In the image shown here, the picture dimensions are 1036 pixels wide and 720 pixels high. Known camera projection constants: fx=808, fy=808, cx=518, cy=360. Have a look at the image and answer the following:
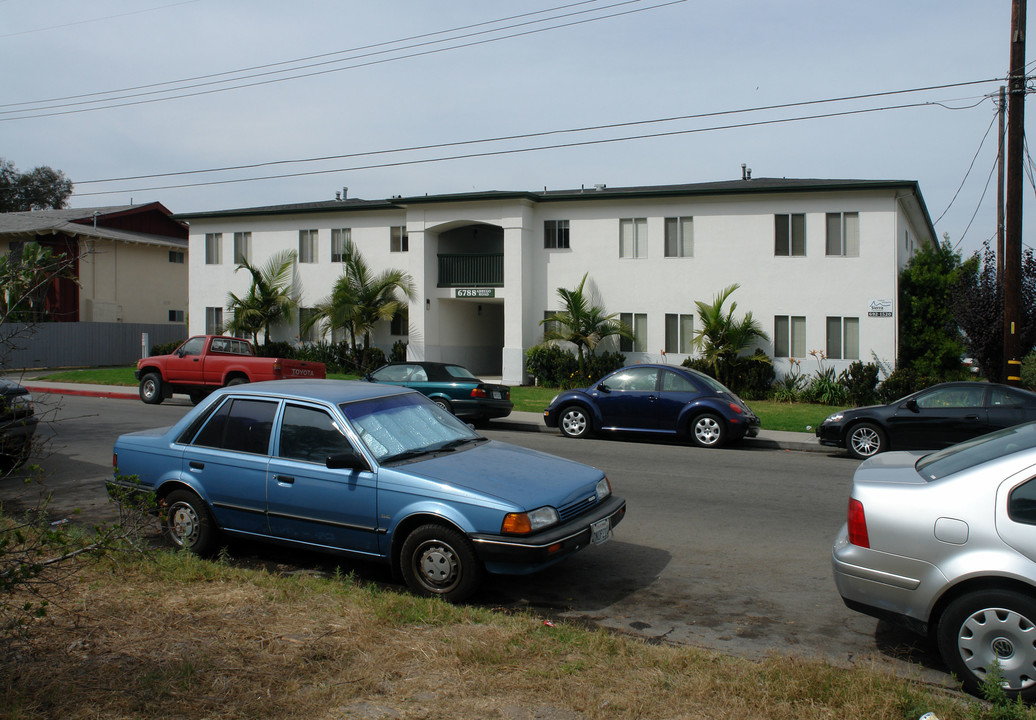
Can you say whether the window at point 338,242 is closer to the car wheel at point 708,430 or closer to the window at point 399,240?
the window at point 399,240

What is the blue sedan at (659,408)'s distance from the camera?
48.8 ft

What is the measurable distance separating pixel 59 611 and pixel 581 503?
369cm

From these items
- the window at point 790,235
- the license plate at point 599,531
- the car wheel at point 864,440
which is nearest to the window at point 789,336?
the window at point 790,235

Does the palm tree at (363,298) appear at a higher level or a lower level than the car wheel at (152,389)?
higher

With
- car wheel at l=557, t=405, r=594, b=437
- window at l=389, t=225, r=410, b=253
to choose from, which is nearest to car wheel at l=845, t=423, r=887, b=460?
car wheel at l=557, t=405, r=594, b=437

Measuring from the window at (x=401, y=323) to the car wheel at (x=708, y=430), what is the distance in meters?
16.7

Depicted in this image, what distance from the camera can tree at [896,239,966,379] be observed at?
81.4 feet

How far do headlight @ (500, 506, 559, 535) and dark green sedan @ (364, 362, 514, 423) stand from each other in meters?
11.1

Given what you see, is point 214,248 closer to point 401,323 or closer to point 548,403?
point 401,323

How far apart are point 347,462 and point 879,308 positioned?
69.4ft

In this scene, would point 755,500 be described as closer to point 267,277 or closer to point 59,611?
point 59,611

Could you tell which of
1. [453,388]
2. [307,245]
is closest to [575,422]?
[453,388]

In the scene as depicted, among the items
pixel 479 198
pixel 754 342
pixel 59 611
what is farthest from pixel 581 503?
pixel 479 198

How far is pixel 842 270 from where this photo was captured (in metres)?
24.0
